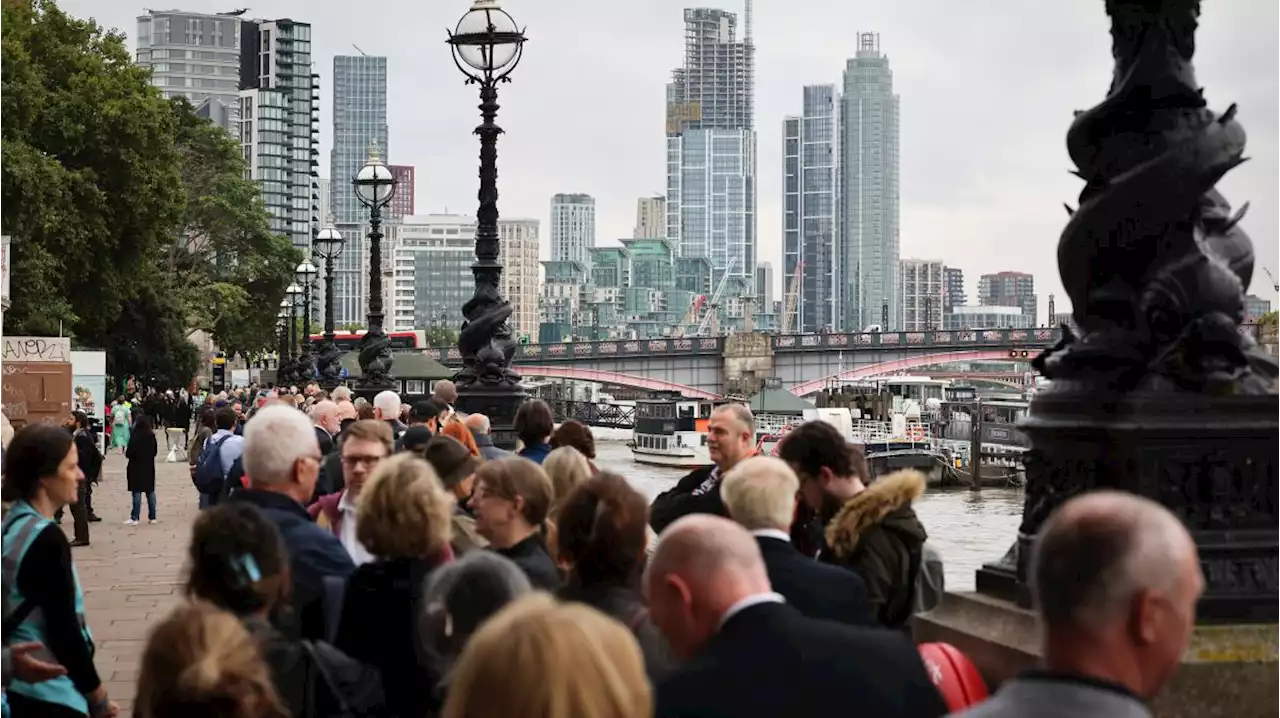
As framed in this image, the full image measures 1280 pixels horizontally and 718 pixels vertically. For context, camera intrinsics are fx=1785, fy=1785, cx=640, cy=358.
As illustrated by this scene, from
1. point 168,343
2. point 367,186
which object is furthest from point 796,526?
point 168,343

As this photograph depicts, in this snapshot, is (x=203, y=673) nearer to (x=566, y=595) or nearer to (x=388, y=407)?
(x=566, y=595)

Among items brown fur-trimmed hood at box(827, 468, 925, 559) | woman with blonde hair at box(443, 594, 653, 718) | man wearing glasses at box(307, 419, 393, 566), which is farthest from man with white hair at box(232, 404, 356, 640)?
woman with blonde hair at box(443, 594, 653, 718)

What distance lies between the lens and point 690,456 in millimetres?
68250

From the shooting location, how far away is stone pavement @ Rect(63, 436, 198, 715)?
35.9 feet

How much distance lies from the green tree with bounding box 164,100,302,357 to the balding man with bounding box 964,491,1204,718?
7194cm

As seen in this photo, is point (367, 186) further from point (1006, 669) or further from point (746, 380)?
point (746, 380)

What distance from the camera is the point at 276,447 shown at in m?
6.23

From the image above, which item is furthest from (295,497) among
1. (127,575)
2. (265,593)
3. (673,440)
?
(673,440)

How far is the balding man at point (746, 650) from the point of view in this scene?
3.80m

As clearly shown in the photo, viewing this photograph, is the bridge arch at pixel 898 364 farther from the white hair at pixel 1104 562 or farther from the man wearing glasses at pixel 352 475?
the white hair at pixel 1104 562

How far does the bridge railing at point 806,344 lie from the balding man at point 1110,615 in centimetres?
9967

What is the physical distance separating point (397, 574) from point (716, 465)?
2868 mm

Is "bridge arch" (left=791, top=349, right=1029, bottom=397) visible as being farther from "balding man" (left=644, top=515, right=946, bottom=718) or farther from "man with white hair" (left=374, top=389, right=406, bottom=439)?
"balding man" (left=644, top=515, right=946, bottom=718)

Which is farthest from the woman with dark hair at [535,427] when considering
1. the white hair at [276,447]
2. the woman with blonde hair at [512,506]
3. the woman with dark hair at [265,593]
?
the woman with dark hair at [265,593]
